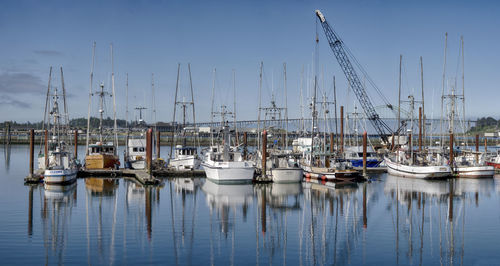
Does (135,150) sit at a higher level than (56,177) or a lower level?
higher

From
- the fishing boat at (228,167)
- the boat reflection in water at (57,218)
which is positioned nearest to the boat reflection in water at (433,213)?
the fishing boat at (228,167)

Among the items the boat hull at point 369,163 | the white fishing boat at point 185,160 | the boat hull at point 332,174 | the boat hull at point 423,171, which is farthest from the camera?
the boat hull at point 369,163

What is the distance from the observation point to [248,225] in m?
30.2

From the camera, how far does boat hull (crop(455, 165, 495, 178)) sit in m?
58.8

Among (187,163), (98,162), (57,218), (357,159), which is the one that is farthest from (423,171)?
(57,218)

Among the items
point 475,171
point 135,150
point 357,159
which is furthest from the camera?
point 357,159

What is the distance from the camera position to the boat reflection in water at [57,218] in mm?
23141

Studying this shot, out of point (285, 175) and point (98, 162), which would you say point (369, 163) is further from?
point (98, 162)

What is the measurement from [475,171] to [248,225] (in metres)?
38.0

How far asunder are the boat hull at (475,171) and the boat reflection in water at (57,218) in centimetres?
4111

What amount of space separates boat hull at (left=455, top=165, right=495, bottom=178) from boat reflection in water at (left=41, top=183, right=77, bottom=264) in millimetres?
41107

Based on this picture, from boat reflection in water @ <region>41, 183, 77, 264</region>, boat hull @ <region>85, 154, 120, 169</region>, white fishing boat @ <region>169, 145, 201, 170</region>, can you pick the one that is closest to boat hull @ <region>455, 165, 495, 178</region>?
white fishing boat @ <region>169, 145, 201, 170</region>

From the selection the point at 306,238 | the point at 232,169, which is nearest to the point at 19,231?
the point at 306,238

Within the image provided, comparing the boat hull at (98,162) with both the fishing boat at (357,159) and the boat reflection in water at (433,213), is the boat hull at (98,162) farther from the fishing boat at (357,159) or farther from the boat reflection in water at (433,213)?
the fishing boat at (357,159)
